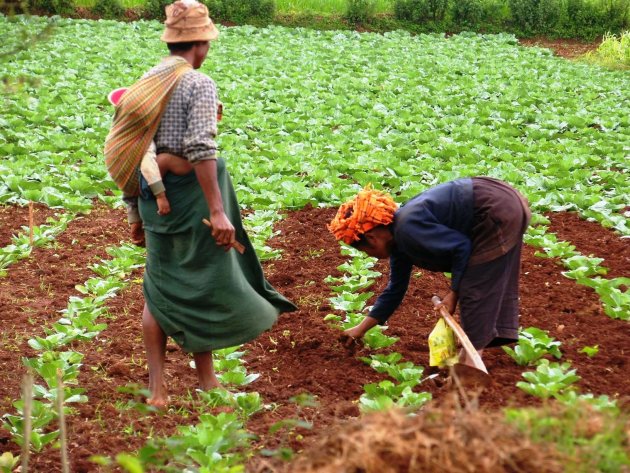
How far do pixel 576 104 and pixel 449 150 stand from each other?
3.82m

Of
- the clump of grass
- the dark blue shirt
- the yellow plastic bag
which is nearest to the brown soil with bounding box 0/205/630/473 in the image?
the yellow plastic bag

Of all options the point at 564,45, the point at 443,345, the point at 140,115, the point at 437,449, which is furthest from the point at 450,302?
the point at 564,45

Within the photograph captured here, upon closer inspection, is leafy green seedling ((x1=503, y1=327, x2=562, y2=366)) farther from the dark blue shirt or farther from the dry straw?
the dry straw

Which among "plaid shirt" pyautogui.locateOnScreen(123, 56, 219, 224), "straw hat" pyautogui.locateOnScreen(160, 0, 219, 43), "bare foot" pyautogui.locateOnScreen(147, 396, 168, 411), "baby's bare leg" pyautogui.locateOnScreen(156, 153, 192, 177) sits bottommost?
"bare foot" pyautogui.locateOnScreen(147, 396, 168, 411)

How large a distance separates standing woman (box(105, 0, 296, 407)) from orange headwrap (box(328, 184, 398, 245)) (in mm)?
480

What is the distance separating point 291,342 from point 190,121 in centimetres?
164

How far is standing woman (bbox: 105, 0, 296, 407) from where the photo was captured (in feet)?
12.1

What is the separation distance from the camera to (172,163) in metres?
3.75

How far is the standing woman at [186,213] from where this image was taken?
12.1ft

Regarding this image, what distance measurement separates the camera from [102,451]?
3.56 metres

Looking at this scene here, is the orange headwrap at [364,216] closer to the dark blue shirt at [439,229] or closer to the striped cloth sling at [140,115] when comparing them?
the dark blue shirt at [439,229]

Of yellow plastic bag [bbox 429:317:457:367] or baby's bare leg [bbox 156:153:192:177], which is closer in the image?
baby's bare leg [bbox 156:153:192:177]

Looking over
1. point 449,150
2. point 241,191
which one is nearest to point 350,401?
point 241,191

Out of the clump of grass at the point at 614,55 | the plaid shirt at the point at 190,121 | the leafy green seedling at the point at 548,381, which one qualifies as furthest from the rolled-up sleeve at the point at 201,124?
the clump of grass at the point at 614,55
